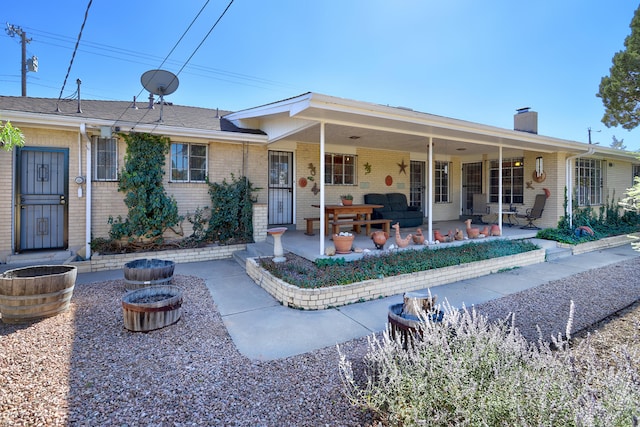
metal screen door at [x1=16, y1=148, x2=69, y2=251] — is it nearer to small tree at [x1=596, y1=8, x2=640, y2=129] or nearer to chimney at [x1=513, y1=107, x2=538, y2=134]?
chimney at [x1=513, y1=107, x2=538, y2=134]

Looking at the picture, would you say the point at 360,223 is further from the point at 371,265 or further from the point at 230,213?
the point at 230,213

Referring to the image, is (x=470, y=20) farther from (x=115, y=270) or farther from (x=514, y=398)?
(x=115, y=270)

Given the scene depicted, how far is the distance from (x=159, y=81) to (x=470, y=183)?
10946mm

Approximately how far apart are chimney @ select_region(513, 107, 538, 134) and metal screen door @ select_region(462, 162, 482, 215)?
1.79m

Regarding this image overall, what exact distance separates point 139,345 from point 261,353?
126 centimetres

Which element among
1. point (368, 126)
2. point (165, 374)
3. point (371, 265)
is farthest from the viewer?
point (368, 126)

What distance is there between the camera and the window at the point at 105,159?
6.82 metres

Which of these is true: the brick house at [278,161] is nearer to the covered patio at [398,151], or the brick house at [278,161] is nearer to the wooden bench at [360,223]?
the covered patio at [398,151]

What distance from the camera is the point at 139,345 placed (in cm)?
325

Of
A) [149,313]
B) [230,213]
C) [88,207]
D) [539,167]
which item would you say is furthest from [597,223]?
[88,207]

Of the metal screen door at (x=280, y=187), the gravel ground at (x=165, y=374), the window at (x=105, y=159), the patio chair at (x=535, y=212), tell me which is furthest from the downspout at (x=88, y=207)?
the patio chair at (x=535, y=212)

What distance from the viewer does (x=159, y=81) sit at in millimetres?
6809

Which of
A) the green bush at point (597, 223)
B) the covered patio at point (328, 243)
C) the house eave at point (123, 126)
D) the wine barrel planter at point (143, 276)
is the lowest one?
the wine barrel planter at point (143, 276)

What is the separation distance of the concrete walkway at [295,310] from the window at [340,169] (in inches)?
A: 164
